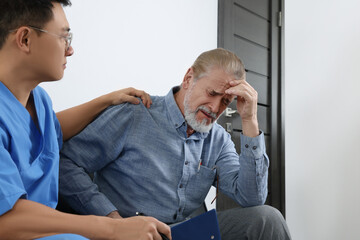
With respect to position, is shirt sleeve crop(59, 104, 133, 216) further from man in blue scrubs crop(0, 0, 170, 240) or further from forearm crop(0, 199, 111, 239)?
forearm crop(0, 199, 111, 239)

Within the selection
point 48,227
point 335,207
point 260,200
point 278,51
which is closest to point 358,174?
point 335,207

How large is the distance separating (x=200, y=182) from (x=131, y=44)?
0.93 m

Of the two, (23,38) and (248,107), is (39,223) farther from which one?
(248,107)

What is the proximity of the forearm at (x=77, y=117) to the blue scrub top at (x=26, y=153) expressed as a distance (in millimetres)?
185

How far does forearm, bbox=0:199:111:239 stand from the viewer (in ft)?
2.48

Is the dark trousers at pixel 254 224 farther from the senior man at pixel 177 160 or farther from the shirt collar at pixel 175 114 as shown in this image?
the shirt collar at pixel 175 114

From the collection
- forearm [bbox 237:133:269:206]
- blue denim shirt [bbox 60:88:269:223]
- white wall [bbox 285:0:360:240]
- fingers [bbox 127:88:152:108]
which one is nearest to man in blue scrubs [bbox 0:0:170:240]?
blue denim shirt [bbox 60:88:269:223]

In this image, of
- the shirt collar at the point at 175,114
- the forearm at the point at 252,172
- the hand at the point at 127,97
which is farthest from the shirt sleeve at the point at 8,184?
the forearm at the point at 252,172

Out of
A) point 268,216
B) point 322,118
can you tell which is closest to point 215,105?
point 268,216

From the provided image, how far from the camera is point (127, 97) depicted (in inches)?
54.7

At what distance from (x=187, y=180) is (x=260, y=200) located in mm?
270

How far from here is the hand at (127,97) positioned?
1383mm

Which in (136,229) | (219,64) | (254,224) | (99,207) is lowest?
(254,224)

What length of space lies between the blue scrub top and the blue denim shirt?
25 centimetres
